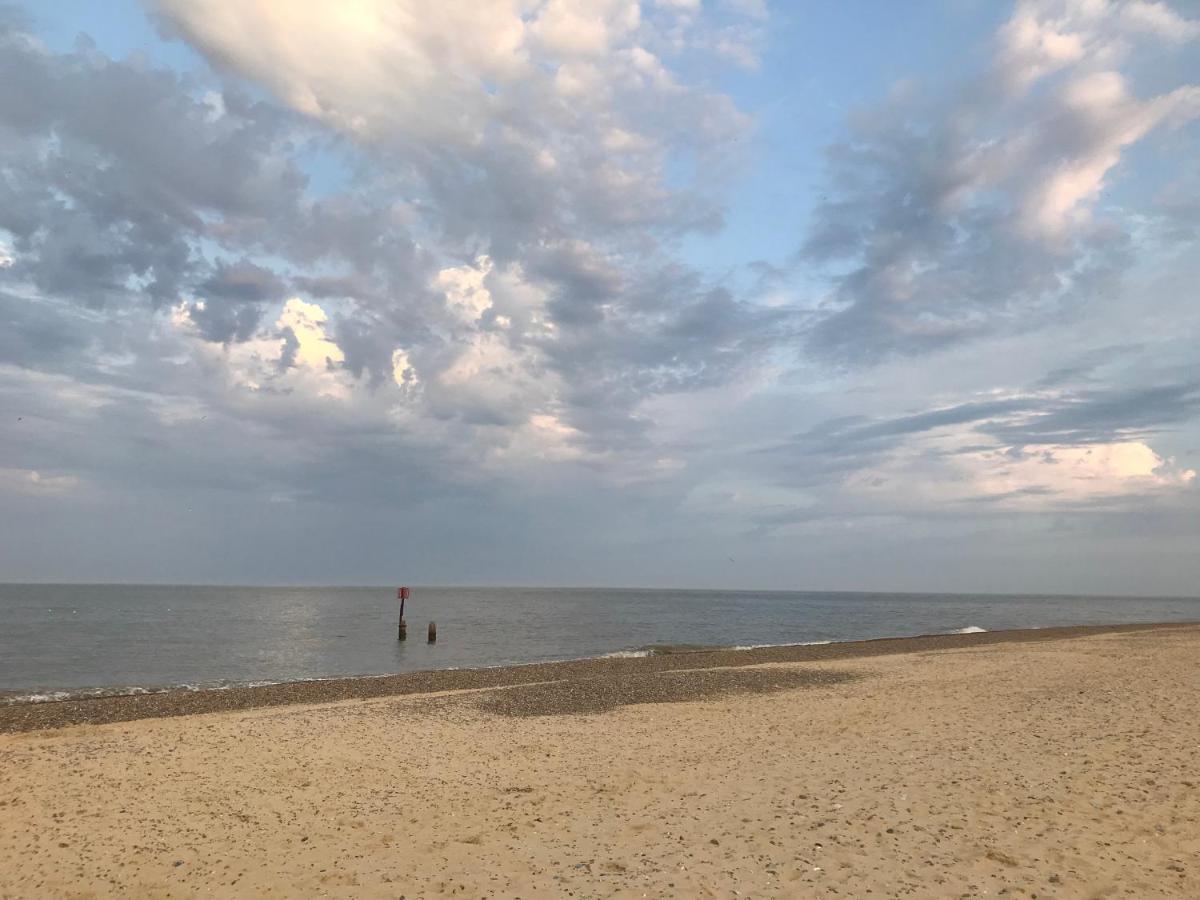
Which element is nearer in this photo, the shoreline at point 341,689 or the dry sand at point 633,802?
the dry sand at point 633,802

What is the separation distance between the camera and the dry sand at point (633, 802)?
746 cm

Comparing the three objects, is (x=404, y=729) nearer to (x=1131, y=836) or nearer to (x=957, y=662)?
(x=1131, y=836)

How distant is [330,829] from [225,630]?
6000cm

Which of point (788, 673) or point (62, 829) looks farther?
point (788, 673)

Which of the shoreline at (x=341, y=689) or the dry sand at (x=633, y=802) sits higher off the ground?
the dry sand at (x=633, y=802)

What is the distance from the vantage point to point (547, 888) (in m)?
7.34

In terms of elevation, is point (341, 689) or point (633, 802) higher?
point (633, 802)

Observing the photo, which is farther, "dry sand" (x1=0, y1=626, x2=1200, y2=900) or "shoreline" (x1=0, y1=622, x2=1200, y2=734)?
"shoreline" (x1=0, y1=622, x2=1200, y2=734)

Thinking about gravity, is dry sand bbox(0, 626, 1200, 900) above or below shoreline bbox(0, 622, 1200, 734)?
above

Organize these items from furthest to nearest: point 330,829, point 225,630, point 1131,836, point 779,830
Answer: point 225,630, point 330,829, point 779,830, point 1131,836

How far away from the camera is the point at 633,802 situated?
392 inches

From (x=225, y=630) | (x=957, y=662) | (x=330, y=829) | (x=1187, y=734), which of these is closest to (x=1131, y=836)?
(x=1187, y=734)

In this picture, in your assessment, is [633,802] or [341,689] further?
[341,689]

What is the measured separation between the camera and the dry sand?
7.46 metres
